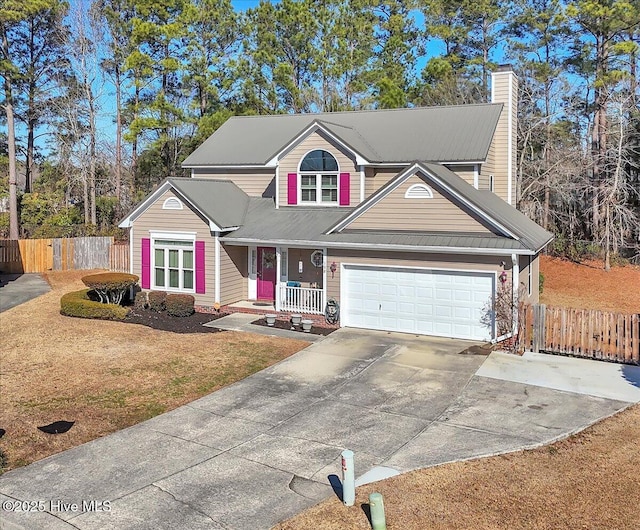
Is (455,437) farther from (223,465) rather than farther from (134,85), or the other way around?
(134,85)

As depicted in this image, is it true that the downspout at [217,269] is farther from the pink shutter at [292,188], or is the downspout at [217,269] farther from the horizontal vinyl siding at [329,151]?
the horizontal vinyl siding at [329,151]

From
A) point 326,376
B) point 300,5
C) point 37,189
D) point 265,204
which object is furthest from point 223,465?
point 37,189

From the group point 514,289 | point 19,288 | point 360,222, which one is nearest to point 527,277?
point 514,289

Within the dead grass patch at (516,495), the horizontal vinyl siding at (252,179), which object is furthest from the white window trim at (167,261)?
the dead grass patch at (516,495)

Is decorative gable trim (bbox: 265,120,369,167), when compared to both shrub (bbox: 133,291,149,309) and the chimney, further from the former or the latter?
shrub (bbox: 133,291,149,309)

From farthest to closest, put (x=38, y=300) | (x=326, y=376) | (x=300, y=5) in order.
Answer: (x=300, y=5) → (x=38, y=300) → (x=326, y=376)

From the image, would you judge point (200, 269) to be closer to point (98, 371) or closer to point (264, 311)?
point (264, 311)

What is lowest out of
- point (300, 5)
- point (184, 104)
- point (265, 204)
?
point (265, 204)
